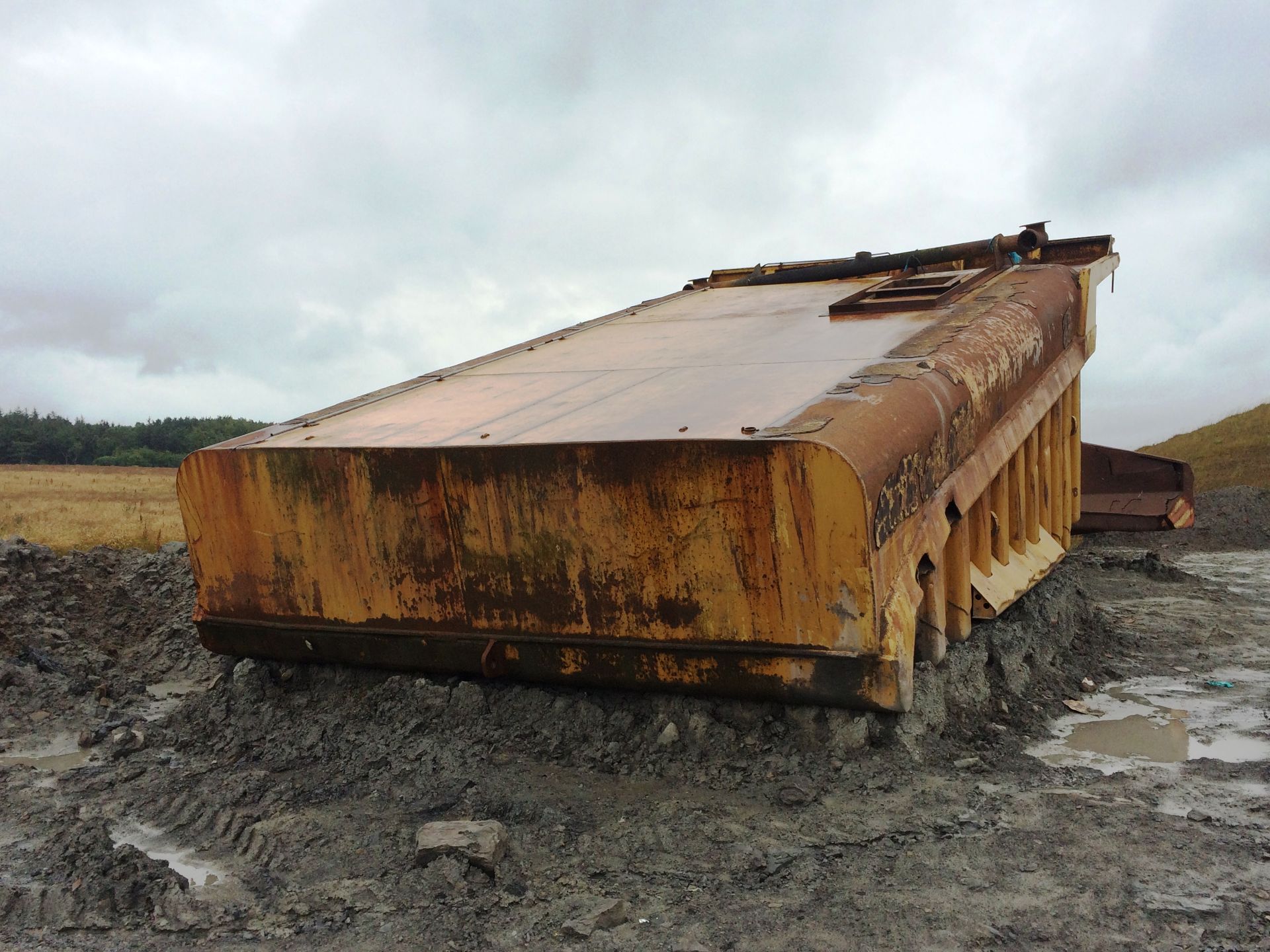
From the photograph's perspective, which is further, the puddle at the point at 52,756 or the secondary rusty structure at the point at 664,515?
the puddle at the point at 52,756

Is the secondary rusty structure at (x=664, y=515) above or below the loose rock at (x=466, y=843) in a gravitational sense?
Result: above

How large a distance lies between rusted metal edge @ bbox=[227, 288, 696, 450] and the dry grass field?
446mm

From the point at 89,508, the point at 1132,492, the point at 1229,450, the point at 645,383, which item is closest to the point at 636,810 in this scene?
the point at 645,383

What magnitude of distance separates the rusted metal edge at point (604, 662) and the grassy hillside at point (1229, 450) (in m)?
10.9

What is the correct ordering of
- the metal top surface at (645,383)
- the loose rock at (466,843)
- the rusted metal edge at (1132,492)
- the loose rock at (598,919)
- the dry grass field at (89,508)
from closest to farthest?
the loose rock at (598,919)
the loose rock at (466,843)
the metal top surface at (645,383)
the rusted metal edge at (1132,492)
the dry grass field at (89,508)

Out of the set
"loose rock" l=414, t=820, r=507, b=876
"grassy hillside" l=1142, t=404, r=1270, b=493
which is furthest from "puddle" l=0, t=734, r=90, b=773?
"grassy hillside" l=1142, t=404, r=1270, b=493

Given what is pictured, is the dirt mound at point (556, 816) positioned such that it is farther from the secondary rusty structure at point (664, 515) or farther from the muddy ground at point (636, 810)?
the secondary rusty structure at point (664, 515)

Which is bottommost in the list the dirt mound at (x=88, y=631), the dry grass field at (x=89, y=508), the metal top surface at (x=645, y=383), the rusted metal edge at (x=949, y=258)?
the dirt mound at (x=88, y=631)

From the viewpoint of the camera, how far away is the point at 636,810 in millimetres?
3576

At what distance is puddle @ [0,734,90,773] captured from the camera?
14.4ft

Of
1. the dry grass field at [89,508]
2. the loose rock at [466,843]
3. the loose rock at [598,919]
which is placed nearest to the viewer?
the loose rock at [598,919]

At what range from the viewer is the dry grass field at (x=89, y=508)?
998 centimetres

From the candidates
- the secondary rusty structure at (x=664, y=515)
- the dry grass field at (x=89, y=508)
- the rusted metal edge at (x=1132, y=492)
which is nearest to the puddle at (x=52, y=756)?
the secondary rusty structure at (x=664, y=515)

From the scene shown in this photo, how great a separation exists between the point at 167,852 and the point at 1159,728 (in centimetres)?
378
